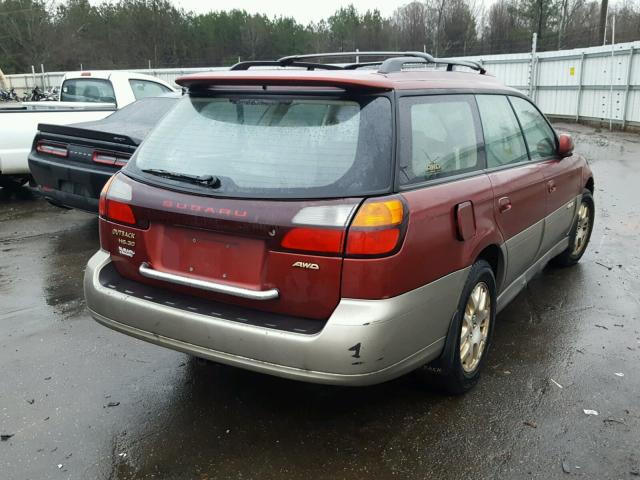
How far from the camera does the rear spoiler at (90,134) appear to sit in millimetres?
5906

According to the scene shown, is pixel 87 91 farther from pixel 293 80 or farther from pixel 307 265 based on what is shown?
pixel 307 265

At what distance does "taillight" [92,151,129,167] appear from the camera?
5.97m

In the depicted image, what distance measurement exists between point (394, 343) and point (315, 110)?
1.12 meters

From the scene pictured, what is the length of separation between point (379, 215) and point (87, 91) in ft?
29.0

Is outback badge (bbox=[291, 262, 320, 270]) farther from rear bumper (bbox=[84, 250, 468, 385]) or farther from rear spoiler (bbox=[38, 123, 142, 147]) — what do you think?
rear spoiler (bbox=[38, 123, 142, 147])

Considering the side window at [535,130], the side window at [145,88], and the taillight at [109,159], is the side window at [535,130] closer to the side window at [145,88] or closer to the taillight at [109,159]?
the taillight at [109,159]

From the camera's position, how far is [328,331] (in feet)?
8.27

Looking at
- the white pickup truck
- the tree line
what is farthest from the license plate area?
the tree line

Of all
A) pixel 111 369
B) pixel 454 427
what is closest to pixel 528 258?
Result: pixel 454 427

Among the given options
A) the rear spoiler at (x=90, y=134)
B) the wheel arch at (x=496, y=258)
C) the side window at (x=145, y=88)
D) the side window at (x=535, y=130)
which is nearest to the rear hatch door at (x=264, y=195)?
the wheel arch at (x=496, y=258)

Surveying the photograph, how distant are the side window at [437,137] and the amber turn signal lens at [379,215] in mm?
190

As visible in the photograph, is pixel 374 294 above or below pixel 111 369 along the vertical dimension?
above

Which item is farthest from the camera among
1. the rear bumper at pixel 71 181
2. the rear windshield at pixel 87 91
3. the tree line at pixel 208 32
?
the tree line at pixel 208 32

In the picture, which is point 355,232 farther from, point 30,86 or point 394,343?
point 30,86
